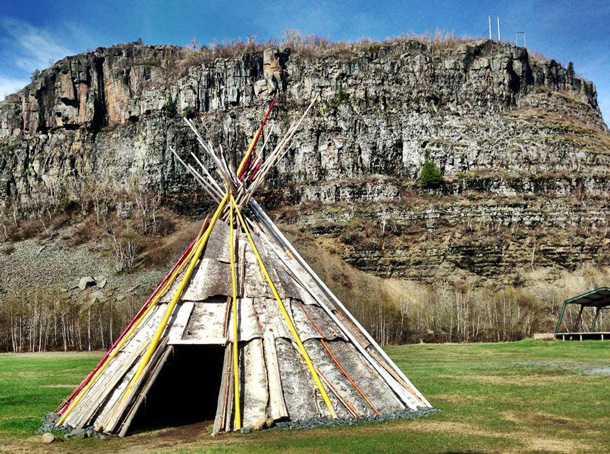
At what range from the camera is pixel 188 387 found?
18.6 meters

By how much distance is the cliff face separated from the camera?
94.2 m

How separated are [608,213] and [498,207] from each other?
674 inches

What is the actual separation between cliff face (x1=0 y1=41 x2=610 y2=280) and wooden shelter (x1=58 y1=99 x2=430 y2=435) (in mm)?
77362

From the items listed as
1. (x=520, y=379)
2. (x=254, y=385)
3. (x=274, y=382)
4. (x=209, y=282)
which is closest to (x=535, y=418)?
(x=274, y=382)

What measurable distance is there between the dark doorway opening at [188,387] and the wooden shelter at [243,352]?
0.17 ft

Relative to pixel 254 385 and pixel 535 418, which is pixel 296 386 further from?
pixel 535 418

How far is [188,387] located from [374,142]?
96.0 meters

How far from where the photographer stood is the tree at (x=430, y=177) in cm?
10225

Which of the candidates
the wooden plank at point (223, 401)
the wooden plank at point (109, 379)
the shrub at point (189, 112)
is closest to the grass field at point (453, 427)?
the wooden plank at point (223, 401)

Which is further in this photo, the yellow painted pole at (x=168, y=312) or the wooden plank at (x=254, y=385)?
the yellow painted pole at (x=168, y=312)

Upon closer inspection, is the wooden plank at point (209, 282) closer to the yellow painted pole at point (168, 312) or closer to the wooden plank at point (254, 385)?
the yellow painted pole at point (168, 312)

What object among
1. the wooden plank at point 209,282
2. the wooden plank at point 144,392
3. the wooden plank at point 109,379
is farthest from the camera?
the wooden plank at point 209,282

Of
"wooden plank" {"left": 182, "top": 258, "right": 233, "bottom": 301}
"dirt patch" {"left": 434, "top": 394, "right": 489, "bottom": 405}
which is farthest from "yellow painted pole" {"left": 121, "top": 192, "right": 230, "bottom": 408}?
"dirt patch" {"left": 434, "top": 394, "right": 489, "bottom": 405}

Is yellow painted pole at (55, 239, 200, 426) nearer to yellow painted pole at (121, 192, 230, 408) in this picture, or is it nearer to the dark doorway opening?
yellow painted pole at (121, 192, 230, 408)
